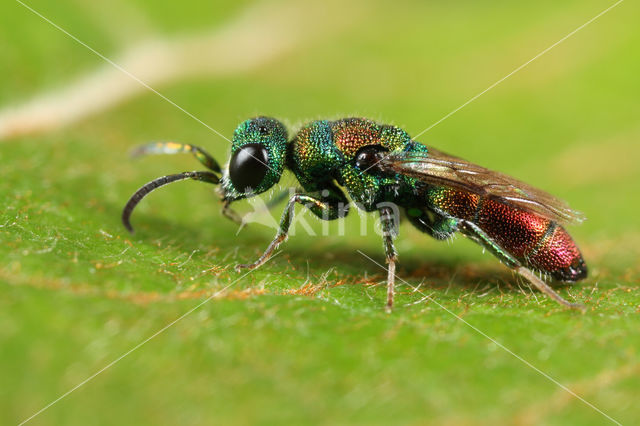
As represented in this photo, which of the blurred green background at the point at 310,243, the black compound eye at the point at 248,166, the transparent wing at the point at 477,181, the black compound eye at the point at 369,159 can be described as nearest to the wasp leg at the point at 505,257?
the blurred green background at the point at 310,243

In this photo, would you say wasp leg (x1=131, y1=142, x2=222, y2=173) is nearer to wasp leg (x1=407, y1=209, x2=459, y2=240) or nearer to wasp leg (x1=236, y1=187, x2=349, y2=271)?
wasp leg (x1=236, y1=187, x2=349, y2=271)

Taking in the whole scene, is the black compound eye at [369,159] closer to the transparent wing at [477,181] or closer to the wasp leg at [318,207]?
the transparent wing at [477,181]

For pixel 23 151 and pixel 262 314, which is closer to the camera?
pixel 262 314

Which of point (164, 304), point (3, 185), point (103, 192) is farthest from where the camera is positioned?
point (103, 192)

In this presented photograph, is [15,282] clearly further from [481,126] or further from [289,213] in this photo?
[481,126]

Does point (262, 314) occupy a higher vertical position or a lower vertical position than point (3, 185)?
lower

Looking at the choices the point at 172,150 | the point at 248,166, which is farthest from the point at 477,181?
the point at 172,150

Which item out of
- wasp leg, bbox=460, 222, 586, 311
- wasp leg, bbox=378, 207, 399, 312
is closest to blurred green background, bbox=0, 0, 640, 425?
wasp leg, bbox=460, 222, 586, 311

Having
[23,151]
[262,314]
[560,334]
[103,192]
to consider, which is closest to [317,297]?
[262,314]
